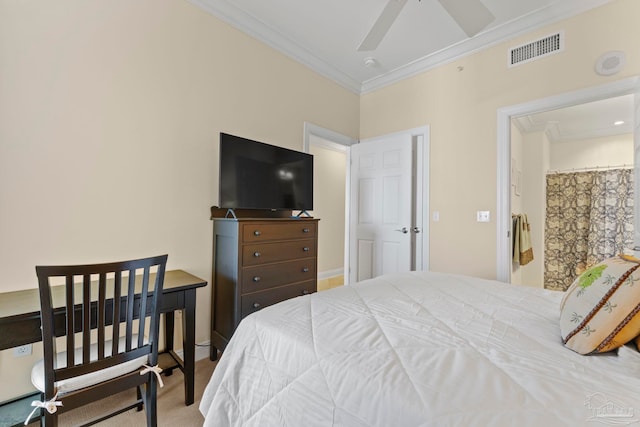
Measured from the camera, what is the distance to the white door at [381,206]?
3.30m

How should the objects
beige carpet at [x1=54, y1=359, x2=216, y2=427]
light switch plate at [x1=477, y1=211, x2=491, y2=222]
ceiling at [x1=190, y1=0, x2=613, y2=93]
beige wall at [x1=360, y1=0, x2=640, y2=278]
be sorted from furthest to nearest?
light switch plate at [x1=477, y1=211, x2=491, y2=222]
ceiling at [x1=190, y1=0, x2=613, y2=93]
beige wall at [x1=360, y1=0, x2=640, y2=278]
beige carpet at [x1=54, y1=359, x2=216, y2=427]

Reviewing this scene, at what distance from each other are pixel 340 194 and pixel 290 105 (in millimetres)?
2673

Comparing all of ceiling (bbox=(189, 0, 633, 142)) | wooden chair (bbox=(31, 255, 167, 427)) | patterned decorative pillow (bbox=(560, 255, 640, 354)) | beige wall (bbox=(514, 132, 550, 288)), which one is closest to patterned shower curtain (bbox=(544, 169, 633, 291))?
beige wall (bbox=(514, 132, 550, 288))

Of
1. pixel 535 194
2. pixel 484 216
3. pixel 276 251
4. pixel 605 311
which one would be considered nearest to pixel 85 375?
pixel 276 251

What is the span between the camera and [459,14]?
72.5 inches

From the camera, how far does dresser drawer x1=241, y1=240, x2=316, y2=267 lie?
214 cm

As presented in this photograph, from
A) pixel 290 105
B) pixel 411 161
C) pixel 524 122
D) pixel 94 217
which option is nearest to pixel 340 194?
pixel 411 161

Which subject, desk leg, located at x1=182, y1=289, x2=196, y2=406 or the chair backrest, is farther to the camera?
desk leg, located at x1=182, y1=289, x2=196, y2=406

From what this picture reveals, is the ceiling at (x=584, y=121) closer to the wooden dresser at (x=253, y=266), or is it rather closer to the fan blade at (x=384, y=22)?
the fan blade at (x=384, y=22)

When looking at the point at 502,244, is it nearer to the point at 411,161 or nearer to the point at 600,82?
the point at 411,161

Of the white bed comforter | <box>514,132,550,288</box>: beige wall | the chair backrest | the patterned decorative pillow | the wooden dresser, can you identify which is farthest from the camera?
<box>514,132,550,288</box>: beige wall

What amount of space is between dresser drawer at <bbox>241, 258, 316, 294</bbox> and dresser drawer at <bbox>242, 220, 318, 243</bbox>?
8.4 inches

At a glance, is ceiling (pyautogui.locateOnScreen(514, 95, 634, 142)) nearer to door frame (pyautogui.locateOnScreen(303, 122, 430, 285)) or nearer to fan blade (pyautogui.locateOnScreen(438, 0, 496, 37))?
door frame (pyautogui.locateOnScreen(303, 122, 430, 285))

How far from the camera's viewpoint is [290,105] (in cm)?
303
